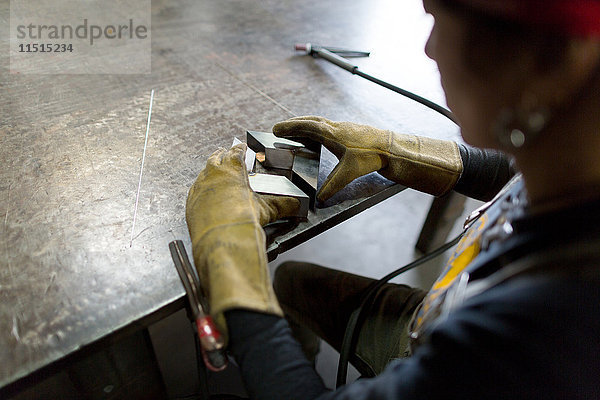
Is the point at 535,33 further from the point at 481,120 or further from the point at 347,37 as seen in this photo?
the point at 347,37

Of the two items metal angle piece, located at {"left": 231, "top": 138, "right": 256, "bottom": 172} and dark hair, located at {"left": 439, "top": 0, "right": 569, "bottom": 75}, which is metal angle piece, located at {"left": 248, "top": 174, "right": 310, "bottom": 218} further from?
dark hair, located at {"left": 439, "top": 0, "right": 569, "bottom": 75}

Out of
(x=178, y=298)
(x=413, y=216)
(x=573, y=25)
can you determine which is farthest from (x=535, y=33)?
(x=413, y=216)

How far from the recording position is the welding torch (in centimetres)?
111

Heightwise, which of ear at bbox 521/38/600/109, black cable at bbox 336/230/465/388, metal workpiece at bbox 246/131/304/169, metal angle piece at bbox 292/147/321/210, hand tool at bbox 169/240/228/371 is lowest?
black cable at bbox 336/230/465/388

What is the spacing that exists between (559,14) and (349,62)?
970 millimetres

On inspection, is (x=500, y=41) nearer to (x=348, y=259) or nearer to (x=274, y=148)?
(x=274, y=148)

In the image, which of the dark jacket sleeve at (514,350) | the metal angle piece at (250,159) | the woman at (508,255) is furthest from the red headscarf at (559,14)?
the metal angle piece at (250,159)

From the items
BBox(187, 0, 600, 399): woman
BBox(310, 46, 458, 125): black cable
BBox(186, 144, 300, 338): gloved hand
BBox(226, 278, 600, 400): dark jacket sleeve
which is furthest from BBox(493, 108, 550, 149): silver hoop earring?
BBox(310, 46, 458, 125): black cable

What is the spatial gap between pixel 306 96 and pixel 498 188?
55cm

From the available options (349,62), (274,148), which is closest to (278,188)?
(274,148)

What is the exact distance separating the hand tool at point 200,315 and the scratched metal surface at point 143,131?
25mm

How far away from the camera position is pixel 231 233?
0.61 metres

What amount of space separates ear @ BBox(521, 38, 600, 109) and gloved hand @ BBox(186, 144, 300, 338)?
0.39 meters

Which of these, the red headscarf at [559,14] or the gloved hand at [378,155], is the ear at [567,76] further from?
the gloved hand at [378,155]
